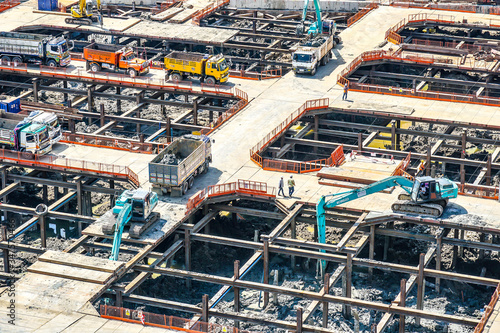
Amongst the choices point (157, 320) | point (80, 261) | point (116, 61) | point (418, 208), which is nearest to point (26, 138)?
point (80, 261)

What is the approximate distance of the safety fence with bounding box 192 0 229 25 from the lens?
102 meters

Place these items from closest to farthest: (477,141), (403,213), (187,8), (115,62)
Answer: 1. (403,213)
2. (477,141)
3. (115,62)
4. (187,8)

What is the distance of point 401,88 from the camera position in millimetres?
85062

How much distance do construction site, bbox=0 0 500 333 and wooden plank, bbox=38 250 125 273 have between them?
124 millimetres

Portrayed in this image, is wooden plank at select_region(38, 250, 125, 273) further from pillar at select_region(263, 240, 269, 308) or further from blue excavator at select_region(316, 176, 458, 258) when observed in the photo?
blue excavator at select_region(316, 176, 458, 258)

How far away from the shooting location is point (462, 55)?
3659 inches

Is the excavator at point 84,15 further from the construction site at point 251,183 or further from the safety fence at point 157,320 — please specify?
the safety fence at point 157,320

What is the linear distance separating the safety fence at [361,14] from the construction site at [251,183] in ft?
5.24

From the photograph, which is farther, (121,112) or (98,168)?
(121,112)

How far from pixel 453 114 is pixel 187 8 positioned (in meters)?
33.0

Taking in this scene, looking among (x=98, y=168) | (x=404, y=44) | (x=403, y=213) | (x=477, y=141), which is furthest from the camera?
(x=404, y=44)

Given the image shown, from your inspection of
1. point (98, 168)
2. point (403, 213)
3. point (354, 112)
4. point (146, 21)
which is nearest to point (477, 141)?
point (354, 112)

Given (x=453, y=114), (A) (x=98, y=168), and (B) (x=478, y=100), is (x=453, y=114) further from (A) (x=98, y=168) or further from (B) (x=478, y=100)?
(A) (x=98, y=168)

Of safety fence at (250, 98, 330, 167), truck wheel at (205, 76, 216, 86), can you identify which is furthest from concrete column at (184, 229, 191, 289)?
truck wheel at (205, 76, 216, 86)
